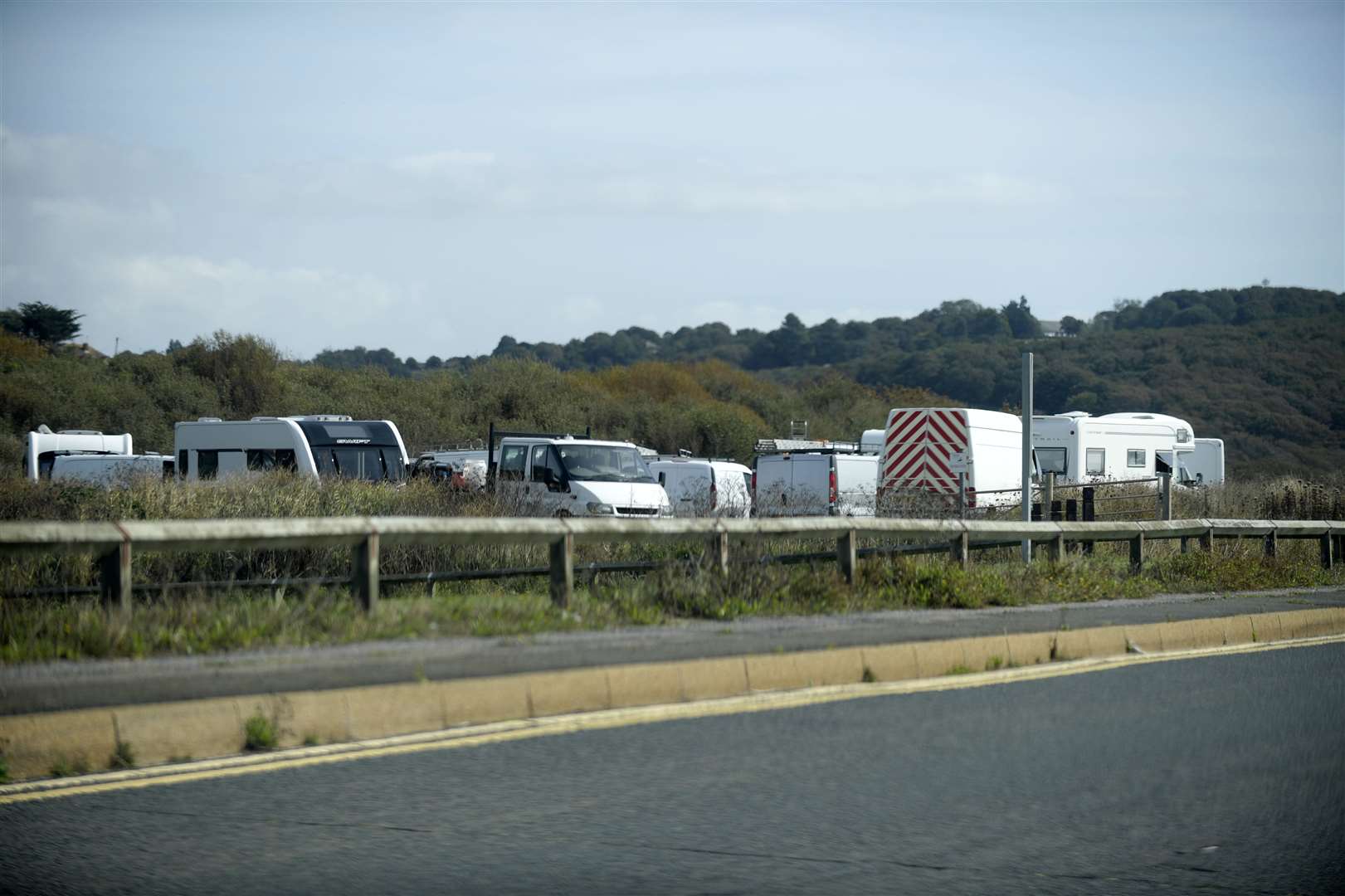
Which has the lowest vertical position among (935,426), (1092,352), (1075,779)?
(1075,779)

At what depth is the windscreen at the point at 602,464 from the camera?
80.0 feet

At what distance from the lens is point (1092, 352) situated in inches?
4350

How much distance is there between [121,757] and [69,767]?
0.23 metres

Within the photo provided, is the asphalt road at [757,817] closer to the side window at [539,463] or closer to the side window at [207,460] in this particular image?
the side window at [539,463]

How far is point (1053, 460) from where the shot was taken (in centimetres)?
3294

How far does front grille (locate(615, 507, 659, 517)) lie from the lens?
23766mm

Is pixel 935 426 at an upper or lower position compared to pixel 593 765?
upper

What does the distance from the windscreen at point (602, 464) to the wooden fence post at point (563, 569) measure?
1383 cm

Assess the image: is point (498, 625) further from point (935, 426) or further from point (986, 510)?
point (935, 426)

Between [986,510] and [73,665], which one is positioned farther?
[986,510]

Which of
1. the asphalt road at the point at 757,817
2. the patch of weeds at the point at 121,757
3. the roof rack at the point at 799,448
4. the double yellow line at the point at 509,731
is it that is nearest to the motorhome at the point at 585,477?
the roof rack at the point at 799,448

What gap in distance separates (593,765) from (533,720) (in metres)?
1.07

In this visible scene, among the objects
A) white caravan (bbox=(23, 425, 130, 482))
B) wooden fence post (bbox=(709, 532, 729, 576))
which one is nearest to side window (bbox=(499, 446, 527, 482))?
white caravan (bbox=(23, 425, 130, 482))

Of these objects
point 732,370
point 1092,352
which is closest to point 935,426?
point 732,370
